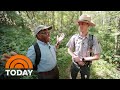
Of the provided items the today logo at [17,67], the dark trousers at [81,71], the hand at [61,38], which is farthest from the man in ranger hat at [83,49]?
the today logo at [17,67]

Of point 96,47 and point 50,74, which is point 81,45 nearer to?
point 96,47

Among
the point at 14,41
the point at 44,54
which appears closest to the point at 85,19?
the point at 44,54

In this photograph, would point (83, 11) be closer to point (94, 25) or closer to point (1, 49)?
point (94, 25)

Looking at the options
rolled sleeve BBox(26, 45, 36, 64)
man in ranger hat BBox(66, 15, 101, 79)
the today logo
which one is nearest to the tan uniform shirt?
man in ranger hat BBox(66, 15, 101, 79)

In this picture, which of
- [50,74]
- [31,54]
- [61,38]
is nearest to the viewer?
[31,54]

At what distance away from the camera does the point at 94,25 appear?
2.89 metres

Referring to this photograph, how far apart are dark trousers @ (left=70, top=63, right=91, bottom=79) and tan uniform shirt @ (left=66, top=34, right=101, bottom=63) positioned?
0.55 feet

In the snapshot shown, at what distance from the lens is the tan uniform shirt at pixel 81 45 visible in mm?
2818

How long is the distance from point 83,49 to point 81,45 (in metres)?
0.07

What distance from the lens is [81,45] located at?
2.84 m

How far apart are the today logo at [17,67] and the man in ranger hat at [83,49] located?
60 cm
